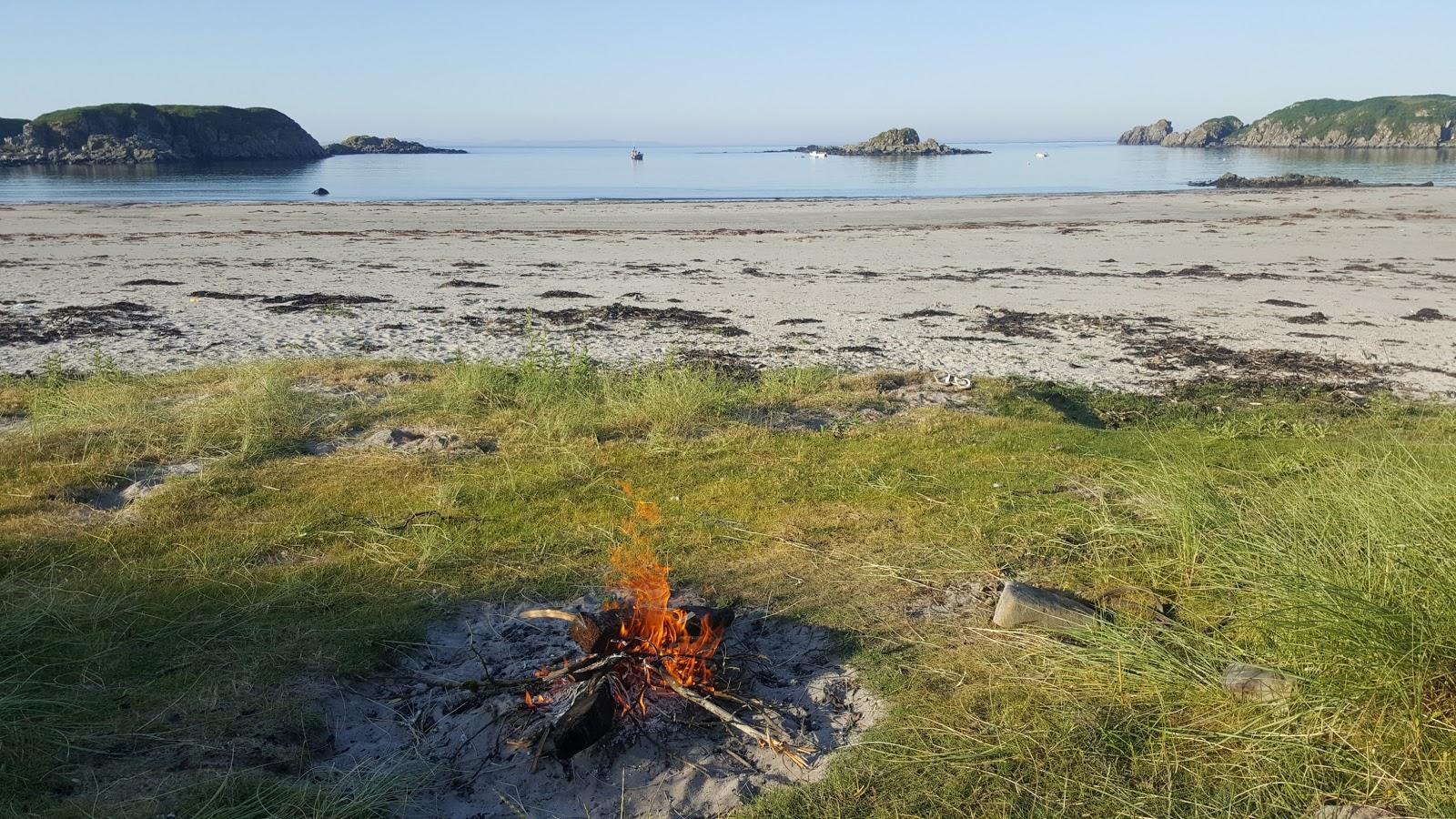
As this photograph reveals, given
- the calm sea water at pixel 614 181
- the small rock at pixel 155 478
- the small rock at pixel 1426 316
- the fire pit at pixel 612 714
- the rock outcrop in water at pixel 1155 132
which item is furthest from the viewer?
the rock outcrop in water at pixel 1155 132

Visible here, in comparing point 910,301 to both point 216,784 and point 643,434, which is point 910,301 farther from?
point 216,784

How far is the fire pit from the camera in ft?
11.6

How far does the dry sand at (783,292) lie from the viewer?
12406 mm

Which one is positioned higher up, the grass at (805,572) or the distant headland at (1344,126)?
the distant headland at (1344,126)

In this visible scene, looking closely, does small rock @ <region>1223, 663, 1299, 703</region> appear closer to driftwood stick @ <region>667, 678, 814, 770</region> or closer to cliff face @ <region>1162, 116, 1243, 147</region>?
driftwood stick @ <region>667, 678, 814, 770</region>

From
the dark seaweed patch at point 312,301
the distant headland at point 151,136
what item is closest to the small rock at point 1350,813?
the dark seaweed patch at point 312,301

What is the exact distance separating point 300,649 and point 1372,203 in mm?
42980

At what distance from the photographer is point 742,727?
372 centimetres

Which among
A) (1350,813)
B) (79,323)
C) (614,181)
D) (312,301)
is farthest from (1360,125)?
(1350,813)

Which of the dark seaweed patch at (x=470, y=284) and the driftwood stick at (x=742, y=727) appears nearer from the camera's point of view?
the driftwood stick at (x=742, y=727)

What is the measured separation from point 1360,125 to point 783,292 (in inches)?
5857

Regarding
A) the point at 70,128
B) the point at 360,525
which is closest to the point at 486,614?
the point at 360,525

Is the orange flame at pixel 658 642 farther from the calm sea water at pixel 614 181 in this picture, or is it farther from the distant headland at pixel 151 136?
the distant headland at pixel 151 136

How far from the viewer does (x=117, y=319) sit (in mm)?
14016
